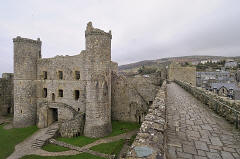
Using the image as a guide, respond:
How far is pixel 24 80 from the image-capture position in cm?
1628

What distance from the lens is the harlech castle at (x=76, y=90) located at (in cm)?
1248

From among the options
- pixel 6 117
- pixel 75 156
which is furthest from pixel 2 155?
pixel 6 117

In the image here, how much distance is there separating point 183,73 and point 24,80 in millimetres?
29075

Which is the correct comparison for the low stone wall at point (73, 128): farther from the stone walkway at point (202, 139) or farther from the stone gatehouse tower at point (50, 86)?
the stone walkway at point (202, 139)

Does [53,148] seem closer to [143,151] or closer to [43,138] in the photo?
[43,138]

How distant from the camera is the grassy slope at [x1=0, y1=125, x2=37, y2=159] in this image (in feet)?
36.9

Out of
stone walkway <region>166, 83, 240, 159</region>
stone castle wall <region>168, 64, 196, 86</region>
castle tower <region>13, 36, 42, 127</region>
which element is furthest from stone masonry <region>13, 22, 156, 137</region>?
stone castle wall <region>168, 64, 196, 86</region>

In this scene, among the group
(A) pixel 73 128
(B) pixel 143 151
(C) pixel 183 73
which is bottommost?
(A) pixel 73 128

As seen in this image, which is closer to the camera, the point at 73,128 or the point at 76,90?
the point at 73,128

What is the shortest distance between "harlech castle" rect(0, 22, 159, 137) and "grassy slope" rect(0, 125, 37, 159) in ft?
3.34

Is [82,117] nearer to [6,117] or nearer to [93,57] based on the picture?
[93,57]

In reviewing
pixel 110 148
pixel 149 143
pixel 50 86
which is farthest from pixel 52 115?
pixel 149 143

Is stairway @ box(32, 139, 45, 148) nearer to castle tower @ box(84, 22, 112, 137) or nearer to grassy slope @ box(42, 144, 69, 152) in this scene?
grassy slope @ box(42, 144, 69, 152)

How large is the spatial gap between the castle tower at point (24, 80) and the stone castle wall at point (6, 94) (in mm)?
6895
